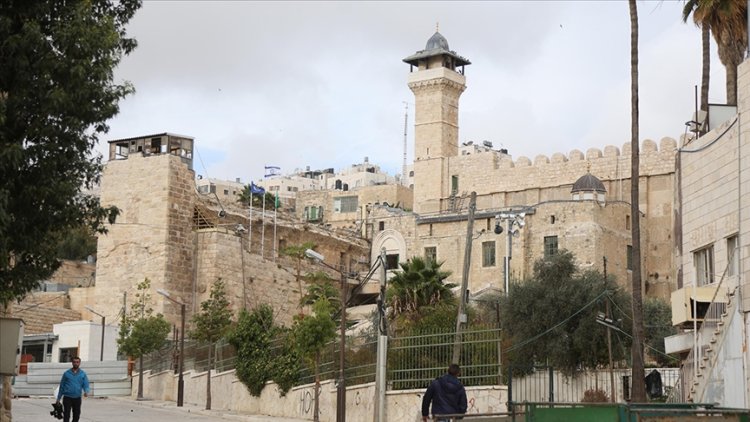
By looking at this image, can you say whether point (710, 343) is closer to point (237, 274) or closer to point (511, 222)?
point (511, 222)

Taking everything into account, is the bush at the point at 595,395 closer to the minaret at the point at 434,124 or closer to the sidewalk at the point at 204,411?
the sidewalk at the point at 204,411

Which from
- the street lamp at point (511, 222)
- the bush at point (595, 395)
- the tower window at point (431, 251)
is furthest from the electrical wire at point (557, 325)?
the tower window at point (431, 251)

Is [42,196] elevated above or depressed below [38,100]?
below

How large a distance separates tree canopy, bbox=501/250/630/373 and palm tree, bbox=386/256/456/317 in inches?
106

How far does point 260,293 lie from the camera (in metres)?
52.2

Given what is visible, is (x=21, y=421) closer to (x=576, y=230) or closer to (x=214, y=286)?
(x=214, y=286)

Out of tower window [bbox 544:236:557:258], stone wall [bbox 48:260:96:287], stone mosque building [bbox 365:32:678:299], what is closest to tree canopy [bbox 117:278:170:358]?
stone mosque building [bbox 365:32:678:299]

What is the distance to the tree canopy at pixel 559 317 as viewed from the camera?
33781 millimetres

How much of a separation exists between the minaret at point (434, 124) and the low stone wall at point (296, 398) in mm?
30341

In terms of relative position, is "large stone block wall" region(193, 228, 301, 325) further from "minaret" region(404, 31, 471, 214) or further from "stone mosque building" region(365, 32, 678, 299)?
"minaret" region(404, 31, 471, 214)

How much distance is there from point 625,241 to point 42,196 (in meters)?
44.9

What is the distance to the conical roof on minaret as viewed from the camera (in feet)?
222

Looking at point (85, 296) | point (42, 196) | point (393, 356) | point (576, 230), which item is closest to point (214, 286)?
point (85, 296)

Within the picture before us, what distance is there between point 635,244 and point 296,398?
10.4 meters
